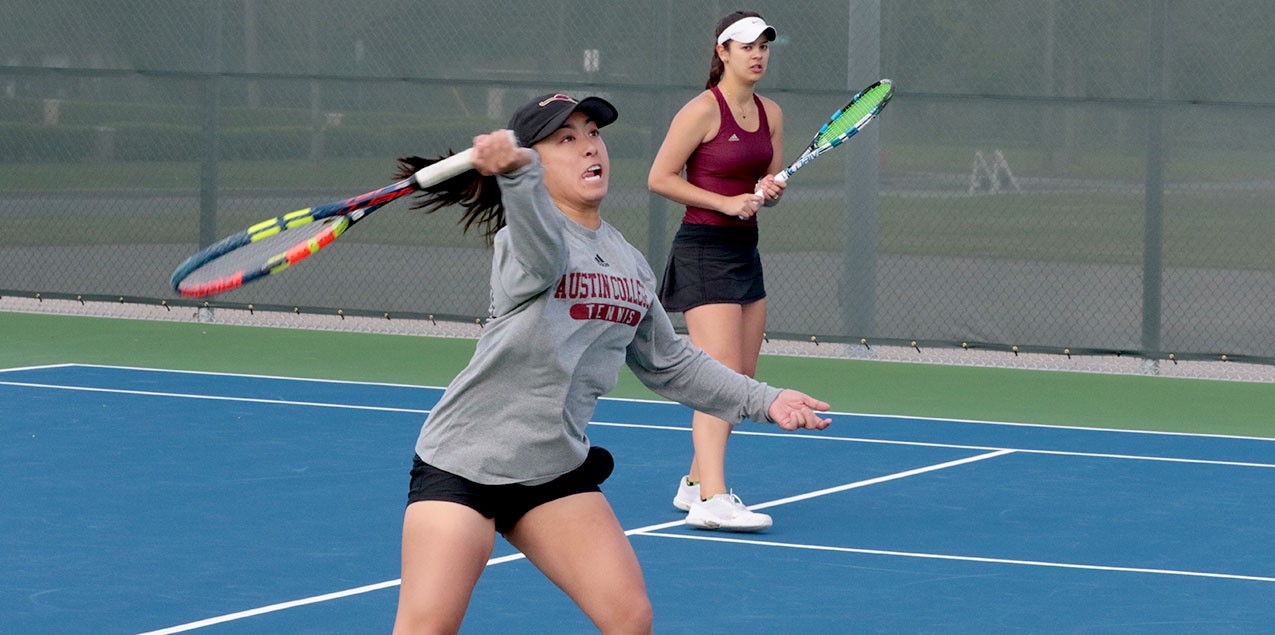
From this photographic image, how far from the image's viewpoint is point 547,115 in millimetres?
4715

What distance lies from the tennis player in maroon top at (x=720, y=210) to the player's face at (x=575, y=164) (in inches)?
120

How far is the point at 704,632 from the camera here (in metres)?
6.28

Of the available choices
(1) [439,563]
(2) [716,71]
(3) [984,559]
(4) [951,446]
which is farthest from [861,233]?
(1) [439,563]

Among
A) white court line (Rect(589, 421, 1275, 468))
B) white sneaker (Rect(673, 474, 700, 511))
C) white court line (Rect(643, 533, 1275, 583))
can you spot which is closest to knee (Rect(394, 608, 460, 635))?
white court line (Rect(643, 533, 1275, 583))

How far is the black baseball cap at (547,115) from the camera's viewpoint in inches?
185

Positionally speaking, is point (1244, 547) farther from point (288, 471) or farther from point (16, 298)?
point (16, 298)

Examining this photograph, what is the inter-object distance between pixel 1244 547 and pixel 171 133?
886 centimetres

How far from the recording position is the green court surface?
11.2 meters

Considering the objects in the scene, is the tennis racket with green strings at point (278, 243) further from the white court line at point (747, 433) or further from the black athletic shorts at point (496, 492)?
the white court line at point (747, 433)

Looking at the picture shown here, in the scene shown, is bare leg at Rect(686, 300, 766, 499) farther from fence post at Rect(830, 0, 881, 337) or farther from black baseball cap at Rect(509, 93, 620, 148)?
fence post at Rect(830, 0, 881, 337)

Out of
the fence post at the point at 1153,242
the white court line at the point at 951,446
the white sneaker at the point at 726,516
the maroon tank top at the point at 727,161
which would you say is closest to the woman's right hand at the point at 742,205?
the maroon tank top at the point at 727,161

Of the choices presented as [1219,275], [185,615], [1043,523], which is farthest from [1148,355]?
[185,615]

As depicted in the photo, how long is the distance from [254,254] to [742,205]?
3.09 metres

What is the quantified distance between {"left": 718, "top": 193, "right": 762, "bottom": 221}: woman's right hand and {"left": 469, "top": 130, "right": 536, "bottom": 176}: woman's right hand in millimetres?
3485
